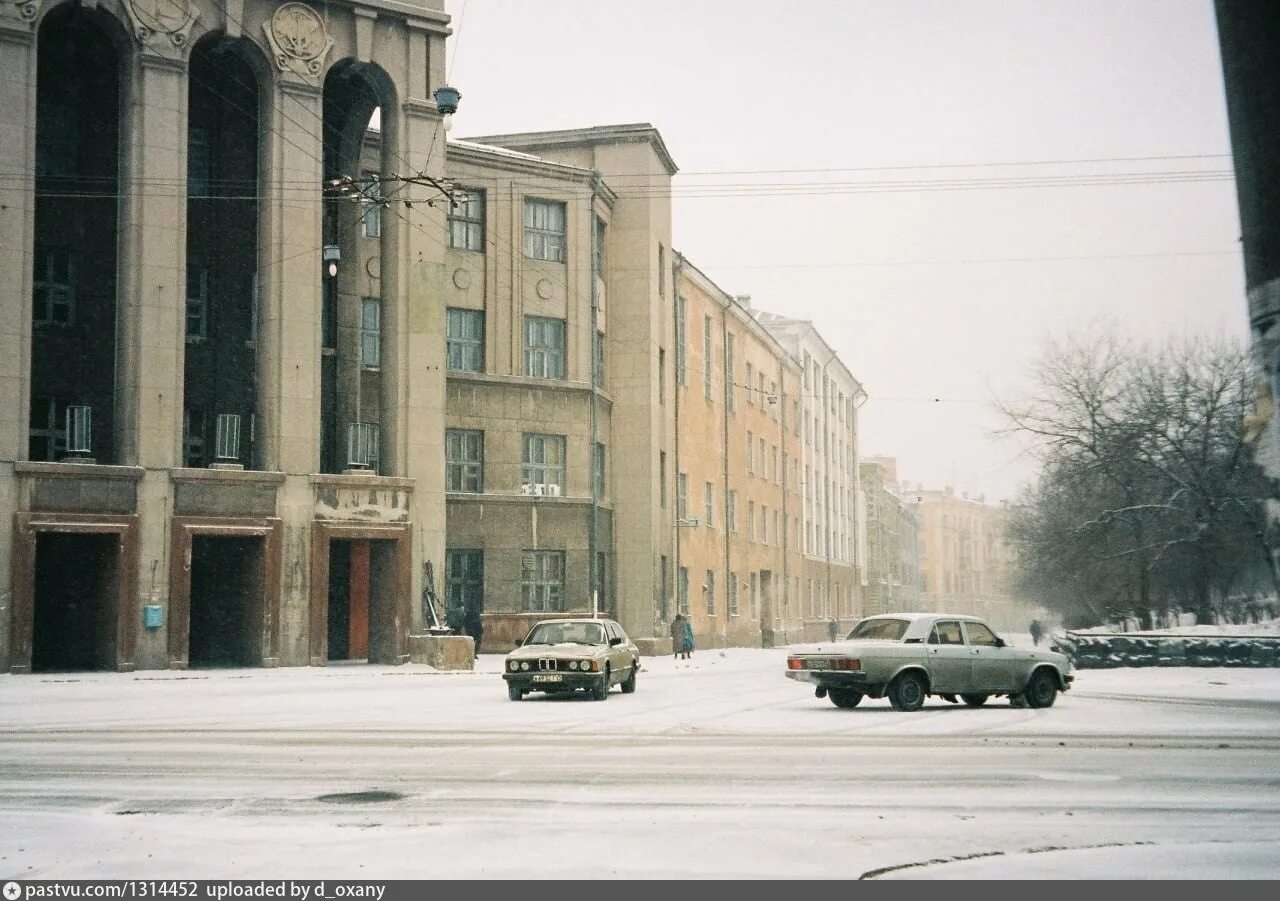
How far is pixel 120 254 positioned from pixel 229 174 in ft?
18.5

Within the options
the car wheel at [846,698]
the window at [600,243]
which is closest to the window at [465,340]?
the window at [600,243]

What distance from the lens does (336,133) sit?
136 feet

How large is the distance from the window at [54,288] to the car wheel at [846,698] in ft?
79.5

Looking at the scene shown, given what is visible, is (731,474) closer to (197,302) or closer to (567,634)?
(197,302)

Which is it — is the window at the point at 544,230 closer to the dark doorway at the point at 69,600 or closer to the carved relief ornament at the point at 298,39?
the carved relief ornament at the point at 298,39

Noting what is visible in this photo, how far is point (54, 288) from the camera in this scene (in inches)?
1423

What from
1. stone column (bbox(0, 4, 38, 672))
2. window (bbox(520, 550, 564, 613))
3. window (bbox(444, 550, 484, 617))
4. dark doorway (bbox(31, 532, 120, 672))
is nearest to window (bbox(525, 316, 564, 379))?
window (bbox(520, 550, 564, 613))

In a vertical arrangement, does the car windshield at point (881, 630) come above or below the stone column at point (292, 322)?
below

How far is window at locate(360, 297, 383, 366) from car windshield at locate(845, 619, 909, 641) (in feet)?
81.0

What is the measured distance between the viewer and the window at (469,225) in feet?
149

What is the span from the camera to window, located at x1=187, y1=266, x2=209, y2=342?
38.8m

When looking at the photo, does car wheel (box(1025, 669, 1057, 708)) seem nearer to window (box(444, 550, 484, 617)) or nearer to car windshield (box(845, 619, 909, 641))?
car windshield (box(845, 619, 909, 641))

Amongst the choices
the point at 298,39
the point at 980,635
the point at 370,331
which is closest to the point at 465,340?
the point at 370,331

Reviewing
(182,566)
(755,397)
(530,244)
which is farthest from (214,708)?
(755,397)
